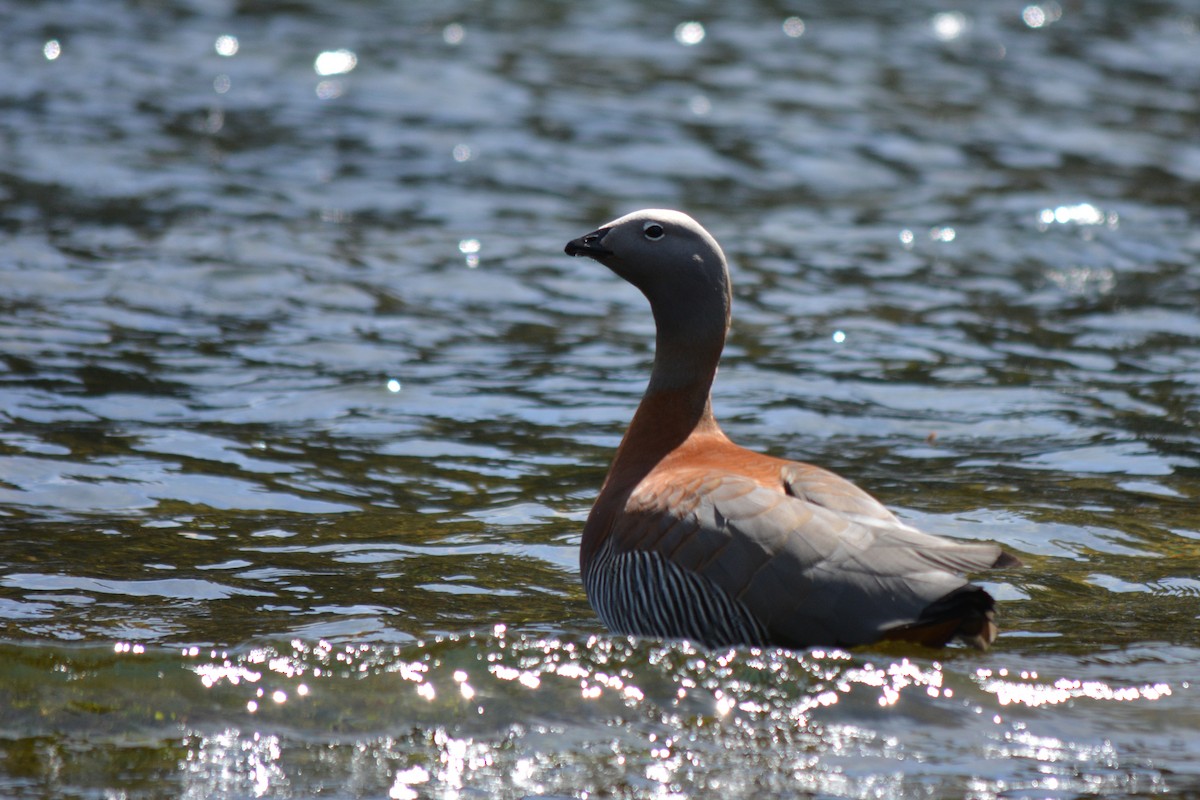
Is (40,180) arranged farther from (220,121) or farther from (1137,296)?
(1137,296)

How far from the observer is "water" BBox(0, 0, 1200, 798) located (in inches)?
210

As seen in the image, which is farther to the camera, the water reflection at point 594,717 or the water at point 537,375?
the water at point 537,375

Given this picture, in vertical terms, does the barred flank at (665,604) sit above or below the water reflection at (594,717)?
above

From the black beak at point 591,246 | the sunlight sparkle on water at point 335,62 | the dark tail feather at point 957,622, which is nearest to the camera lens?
the dark tail feather at point 957,622

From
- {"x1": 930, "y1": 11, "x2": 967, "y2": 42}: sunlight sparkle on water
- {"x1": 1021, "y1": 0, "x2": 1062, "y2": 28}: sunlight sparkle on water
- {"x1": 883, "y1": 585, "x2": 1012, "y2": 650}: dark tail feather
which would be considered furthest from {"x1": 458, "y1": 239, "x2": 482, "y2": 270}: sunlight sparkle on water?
{"x1": 1021, "y1": 0, "x2": 1062, "y2": 28}: sunlight sparkle on water

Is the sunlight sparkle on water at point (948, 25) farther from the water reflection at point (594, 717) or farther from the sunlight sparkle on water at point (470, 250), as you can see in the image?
the water reflection at point (594, 717)

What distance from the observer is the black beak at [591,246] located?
6.55m

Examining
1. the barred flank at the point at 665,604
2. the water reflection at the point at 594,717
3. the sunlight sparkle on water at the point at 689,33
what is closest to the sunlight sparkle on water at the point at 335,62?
the sunlight sparkle on water at the point at 689,33

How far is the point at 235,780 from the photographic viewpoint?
195 inches

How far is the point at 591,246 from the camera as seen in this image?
21.5ft

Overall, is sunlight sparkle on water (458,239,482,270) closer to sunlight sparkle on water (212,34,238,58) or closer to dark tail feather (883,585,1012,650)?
sunlight sparkle on water (212,34,238,58)

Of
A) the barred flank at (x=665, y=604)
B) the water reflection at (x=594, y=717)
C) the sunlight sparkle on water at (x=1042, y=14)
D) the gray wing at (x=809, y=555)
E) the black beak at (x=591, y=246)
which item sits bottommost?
the water reflection at (x=594, y=717)

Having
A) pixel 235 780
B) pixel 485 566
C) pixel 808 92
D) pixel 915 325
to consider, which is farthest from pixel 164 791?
pixel 808 92

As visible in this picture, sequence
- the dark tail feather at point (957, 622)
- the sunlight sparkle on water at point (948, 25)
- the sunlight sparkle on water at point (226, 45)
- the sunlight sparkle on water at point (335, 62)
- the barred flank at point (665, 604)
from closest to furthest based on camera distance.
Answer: the dark tail feather at point (957, 622) → the barred flank at point (665, 604) → the sunlight sparkle on water at point (335, 62) → the sunlight sparkle on water at point (226, 45) → the sunlight sparkle on water at point (948, 25)
